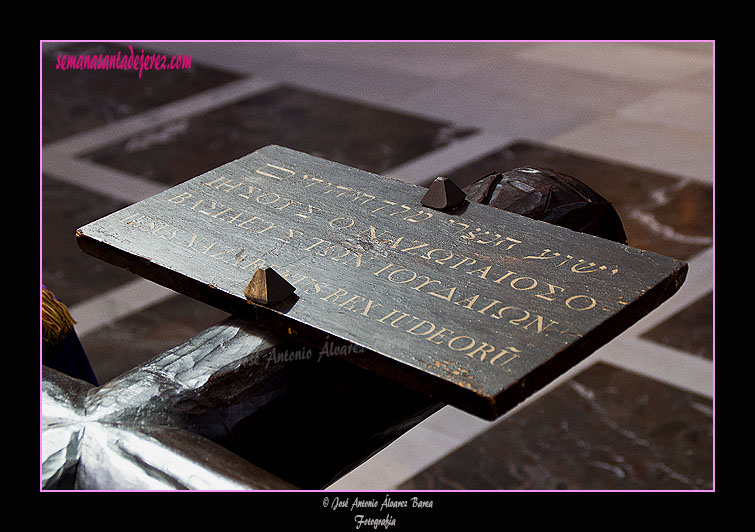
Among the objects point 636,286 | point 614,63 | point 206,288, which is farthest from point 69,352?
point 614,63

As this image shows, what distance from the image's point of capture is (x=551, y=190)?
75.4 inches

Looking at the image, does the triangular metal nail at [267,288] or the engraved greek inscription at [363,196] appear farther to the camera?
the engraved greek inscription at [363,196]

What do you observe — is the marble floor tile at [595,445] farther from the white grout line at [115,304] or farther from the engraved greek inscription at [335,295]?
the engraved greek inscription at [335,295]

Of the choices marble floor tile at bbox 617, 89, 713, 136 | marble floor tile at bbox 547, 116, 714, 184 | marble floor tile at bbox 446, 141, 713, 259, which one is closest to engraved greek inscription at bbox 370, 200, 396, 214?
marble floor tile at bbox 446, 141, 713, 259

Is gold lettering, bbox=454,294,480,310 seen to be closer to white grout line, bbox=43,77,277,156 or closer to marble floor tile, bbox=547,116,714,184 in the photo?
marble floor tile, bbox=547,116,714,184

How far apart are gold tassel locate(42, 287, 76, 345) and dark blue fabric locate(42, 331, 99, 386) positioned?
0.02 m

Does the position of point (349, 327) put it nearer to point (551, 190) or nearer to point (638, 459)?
point (551, 190)

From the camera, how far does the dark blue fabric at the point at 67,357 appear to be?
2008mm

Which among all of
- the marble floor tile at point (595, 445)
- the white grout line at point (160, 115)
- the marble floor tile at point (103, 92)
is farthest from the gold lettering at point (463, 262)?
the marble floor tile at point (103, 92)

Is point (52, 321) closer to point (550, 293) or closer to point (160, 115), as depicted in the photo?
point (550, 293)

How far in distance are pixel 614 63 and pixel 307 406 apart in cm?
535
